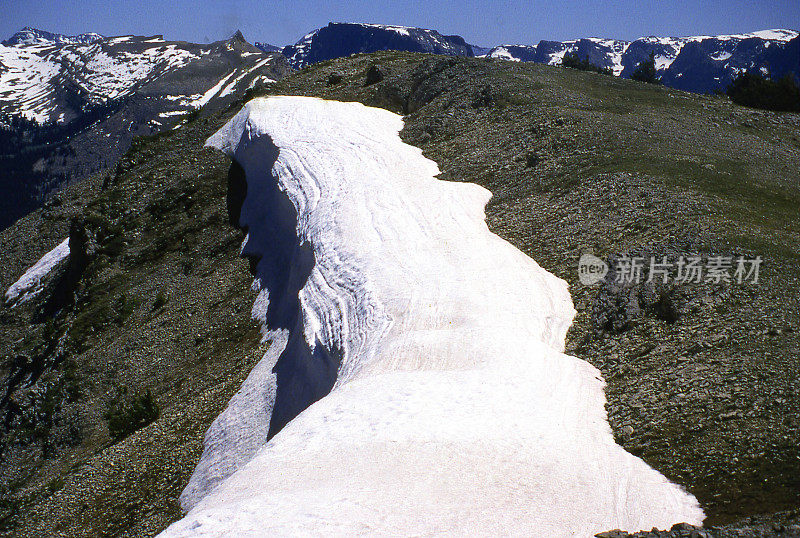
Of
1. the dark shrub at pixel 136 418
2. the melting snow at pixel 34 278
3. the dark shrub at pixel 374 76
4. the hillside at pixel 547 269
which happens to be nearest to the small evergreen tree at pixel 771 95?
the hillside at pixel 547 269

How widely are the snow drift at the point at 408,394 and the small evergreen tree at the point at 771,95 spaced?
2819 centimetres

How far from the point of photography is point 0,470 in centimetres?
2805

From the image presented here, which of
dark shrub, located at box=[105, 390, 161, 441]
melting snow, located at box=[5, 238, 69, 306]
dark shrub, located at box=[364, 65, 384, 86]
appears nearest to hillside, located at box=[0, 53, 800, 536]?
dark shrub, located at box=[105, 390, 161, 441]

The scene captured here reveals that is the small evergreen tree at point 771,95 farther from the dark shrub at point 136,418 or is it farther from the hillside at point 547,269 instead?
the dark shrub at point 136,418

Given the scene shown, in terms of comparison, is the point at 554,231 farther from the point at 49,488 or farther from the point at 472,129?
the point at 49,488

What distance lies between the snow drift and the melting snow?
26.6 m

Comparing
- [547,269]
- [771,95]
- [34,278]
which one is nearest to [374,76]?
[771,95]

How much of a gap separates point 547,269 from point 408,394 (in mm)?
9355

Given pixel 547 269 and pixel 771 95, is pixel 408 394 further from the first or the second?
pixel 771 95

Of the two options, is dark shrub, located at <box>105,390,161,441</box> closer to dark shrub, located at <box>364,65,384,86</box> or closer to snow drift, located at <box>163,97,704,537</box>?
snow drift, located at <box>163,97,704,537</box>

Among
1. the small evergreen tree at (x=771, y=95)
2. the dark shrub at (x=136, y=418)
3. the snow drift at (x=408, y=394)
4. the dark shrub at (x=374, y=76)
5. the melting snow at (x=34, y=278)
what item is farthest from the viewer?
the dark shrub at (x=374, y=76)

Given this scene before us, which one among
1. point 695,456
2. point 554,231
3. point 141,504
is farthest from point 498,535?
point 554,231

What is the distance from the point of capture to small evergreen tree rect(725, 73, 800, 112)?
41344 millimetres

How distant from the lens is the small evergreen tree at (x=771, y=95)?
136 feet
